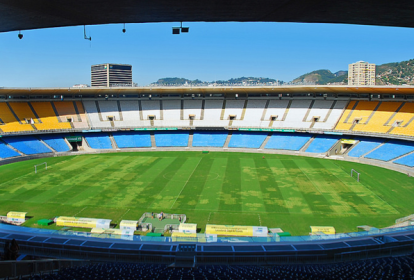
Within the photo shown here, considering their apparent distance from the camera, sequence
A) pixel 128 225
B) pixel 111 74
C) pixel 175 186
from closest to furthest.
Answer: pixel 128 225 < pixel 175 186 < pixel 111 74

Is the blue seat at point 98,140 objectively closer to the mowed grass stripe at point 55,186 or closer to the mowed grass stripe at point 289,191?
the mowed grass stripe at point 55,186

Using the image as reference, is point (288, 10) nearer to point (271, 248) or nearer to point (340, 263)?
point (271, 248)

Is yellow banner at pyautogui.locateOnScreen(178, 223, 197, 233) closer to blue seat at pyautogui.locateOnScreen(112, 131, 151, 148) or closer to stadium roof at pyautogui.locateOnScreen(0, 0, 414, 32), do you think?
stadium roof at pyautogui.locateOnScreen(0, 0, 414, 32)

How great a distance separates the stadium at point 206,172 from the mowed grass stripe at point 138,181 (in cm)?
19

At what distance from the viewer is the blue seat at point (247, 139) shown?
44866 millimetres

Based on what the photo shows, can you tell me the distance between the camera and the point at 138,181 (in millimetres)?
28344

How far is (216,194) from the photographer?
80.5 ft

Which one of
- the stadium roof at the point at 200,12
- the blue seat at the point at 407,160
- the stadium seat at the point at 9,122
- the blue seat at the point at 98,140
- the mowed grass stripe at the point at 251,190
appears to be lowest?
the mowed grass stripe at the point at 251,190

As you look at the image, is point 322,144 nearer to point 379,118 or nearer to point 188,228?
point 379,118

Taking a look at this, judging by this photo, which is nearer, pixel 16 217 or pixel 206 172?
pixel 16 217

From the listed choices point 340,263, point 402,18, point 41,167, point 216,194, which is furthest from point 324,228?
point 41,167

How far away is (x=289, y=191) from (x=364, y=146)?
19160mm

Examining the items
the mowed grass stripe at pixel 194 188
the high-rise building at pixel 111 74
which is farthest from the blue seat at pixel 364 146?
the high-rise building at pixel 111 74

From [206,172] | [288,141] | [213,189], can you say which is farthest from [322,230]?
[288,141]
